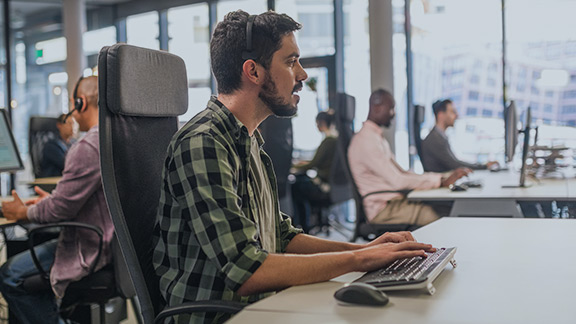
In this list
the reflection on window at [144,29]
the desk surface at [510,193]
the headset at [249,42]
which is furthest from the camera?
the reflection on window at [144,29]

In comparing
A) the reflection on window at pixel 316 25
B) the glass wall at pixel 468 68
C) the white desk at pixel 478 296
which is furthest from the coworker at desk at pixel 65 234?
the reflection on window at pixel 316 25

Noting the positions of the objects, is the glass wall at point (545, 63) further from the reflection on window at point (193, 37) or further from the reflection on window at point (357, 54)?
the reflection on window at point (193, 37)

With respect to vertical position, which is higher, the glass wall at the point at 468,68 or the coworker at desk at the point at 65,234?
the glass wall at the point at 468,68

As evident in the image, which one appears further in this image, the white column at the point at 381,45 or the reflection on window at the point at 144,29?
the reflection on window at the point at 144,29

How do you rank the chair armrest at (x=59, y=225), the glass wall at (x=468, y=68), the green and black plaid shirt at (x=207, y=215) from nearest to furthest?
the green and black plaid shirt at (x=207, y=215) → the chair armrest at (x=59, y=225) → the glass wall at (x=468, y=68)

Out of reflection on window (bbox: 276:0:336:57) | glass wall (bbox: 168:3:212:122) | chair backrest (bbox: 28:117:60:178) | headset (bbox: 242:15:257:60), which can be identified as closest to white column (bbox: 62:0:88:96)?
glass wall (bbox: 168:3:212:122)

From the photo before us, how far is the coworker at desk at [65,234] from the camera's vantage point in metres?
2.22

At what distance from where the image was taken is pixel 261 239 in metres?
1.40

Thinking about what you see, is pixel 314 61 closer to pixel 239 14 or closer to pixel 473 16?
pixel 473 16

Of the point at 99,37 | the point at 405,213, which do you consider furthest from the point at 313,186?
the point at 99,37

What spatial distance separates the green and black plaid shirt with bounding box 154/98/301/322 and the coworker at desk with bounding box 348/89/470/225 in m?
2.11

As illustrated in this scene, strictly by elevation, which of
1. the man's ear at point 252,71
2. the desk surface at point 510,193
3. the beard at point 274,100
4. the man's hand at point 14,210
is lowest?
the desk surface at point 510,193

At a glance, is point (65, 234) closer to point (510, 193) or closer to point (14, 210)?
point (14, 210)

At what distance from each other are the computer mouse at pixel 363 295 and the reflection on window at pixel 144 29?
8.29 meters
